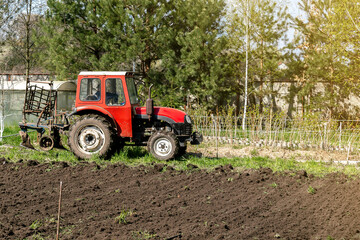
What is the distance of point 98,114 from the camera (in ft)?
27.0

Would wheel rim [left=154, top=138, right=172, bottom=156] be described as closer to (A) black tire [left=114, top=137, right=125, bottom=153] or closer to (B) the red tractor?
(B) the red tractor

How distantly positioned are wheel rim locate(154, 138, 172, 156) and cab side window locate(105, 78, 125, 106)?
1071mm

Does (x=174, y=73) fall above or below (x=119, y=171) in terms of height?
above

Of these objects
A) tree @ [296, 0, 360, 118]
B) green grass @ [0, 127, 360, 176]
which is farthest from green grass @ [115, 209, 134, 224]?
tree @ [296, 0, 360, 118]

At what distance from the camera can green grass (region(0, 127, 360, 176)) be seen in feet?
24.4

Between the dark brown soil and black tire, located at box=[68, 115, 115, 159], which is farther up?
black tire, located at box=[68, 115, 115, 159]

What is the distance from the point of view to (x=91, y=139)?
8156 mm

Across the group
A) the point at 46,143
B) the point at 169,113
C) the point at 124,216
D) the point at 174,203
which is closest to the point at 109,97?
the point at 169,113

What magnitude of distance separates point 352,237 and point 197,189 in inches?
89.2

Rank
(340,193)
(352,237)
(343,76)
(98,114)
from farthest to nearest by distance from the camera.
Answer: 1. (343,76)
2. (98,114)
3. (340,193)
4. (352,237)

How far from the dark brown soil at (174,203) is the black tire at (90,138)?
1.00 metres

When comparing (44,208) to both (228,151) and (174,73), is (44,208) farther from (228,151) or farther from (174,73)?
→ (174,73)

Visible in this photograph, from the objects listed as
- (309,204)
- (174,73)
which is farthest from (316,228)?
(174,73)

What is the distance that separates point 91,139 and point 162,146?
4.88ft
